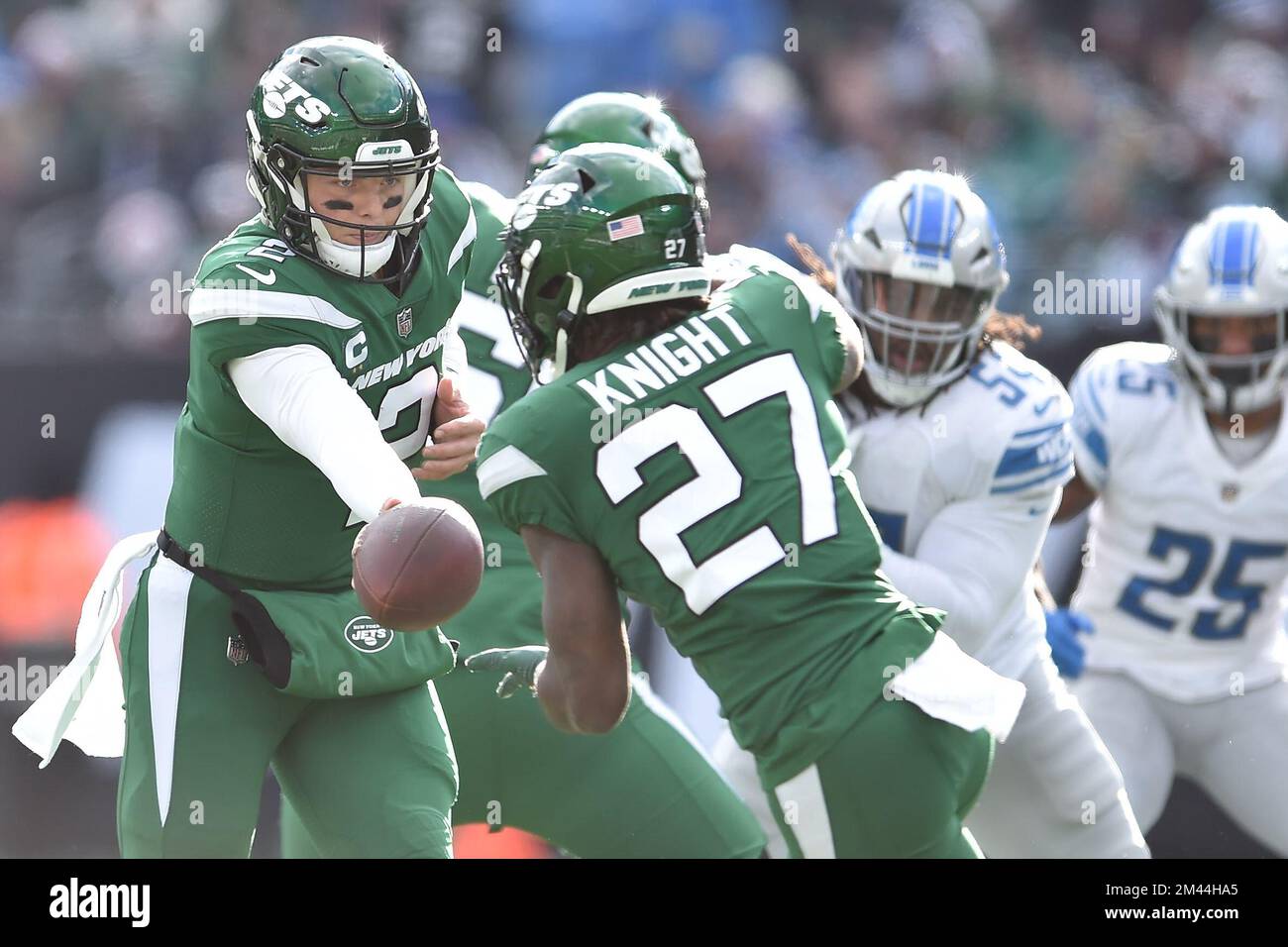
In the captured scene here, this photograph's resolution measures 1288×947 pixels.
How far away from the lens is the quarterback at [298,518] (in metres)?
3.28

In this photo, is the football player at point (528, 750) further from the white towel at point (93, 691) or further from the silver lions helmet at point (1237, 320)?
the silver lions helmet at point (1237, 320)

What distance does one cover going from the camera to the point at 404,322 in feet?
11.2

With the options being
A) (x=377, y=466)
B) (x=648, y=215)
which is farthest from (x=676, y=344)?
(x=377, y=466)

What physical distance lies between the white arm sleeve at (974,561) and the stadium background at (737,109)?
352cm

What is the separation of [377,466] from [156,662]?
66 cm

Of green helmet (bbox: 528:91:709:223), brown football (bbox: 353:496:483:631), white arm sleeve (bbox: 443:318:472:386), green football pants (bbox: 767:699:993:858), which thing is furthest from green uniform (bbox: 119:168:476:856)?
green helmet (bbox: 528:91:709:223)

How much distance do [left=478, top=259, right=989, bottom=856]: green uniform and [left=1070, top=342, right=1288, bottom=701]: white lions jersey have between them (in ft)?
6.08

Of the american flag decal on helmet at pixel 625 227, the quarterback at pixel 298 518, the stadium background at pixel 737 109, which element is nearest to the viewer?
the american flag decal on helmet at pixel 625 227

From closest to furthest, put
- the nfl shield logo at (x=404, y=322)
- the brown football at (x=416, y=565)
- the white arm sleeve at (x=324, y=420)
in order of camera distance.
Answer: the brown football at (x=416, y=565) → the white arm sleeve at (x=324, y=420) → the nfl shield logo at (x=404, y=322)

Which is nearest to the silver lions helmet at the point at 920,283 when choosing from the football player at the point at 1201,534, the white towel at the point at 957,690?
the football player at the point at 1201,534

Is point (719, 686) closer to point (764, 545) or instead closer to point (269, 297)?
point (764, 545)

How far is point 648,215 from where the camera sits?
3.20 metres

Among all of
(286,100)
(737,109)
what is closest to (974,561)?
(286,100)

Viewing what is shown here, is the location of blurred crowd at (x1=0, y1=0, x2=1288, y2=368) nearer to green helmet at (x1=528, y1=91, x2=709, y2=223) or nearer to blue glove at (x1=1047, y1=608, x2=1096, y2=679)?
blue glove at (x1=1047, y1=608, x2=1096, y2=679)
